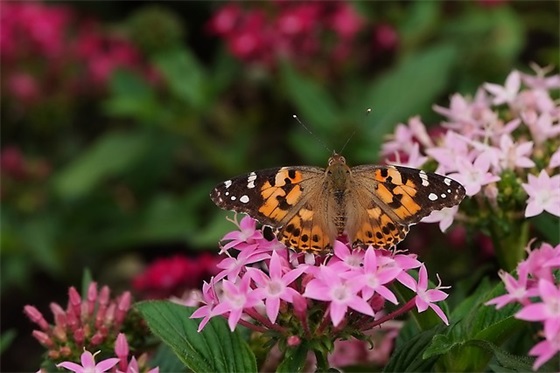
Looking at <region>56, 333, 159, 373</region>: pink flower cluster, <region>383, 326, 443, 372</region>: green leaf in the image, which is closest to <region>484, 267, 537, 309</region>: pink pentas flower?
<region>383, 326, 443, 372</region>: green leaf

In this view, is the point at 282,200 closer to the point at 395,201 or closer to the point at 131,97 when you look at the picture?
Result: the point at 395,201

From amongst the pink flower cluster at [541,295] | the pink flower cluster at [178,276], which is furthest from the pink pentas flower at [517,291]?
the pink flower cluster at [178,276]

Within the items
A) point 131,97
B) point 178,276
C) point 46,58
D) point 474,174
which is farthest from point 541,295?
point 46,58

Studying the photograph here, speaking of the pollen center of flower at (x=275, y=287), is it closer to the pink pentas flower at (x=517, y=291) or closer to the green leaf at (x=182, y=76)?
the pink pentas flower at (x=517, y=291)

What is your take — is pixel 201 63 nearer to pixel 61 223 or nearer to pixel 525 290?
pixel 61 223

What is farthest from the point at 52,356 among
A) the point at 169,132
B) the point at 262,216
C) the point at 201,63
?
the point at 201,63
